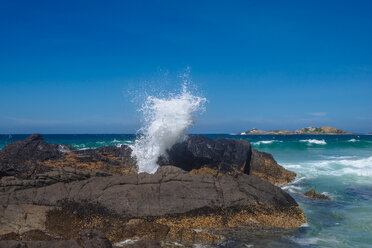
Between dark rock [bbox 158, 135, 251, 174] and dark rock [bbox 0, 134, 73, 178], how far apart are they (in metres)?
3.68

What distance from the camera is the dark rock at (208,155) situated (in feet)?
34.2

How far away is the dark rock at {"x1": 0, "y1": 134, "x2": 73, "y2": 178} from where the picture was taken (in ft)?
28.7

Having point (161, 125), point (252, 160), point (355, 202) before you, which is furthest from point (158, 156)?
point (355, 202)

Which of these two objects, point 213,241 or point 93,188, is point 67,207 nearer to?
point 93,188

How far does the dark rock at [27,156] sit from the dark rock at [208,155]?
3685 mm

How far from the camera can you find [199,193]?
22.7 ft

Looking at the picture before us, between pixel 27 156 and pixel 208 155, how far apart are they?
5.84 m

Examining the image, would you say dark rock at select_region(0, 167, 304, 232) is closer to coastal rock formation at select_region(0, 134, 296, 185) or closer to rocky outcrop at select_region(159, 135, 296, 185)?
coastal rock formation at select_region(0, 134, 296, 185)

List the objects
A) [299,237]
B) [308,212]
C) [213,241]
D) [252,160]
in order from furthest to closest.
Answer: [252,160] → [308,212] → [299,237] → [213,241]

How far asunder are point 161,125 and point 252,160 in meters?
3.80

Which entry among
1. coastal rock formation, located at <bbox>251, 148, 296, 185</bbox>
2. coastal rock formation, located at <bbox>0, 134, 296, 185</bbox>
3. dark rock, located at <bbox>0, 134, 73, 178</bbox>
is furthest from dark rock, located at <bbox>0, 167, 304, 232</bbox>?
coastal rock formation, located at <bbox>251, 148, 296, 185</bbox>

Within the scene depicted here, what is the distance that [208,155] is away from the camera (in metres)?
10.4

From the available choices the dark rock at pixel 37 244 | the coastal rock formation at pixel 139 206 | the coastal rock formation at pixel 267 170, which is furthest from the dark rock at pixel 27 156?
the coastal rock formation at pixel 267 170

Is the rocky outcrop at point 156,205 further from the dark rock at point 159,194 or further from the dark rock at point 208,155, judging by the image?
the dark rock at point 208,155
